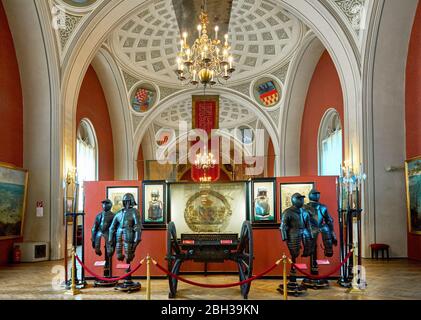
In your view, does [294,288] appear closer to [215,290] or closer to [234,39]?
[215,290]

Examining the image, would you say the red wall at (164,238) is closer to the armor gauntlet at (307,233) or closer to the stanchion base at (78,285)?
the stanchion base at (78,285)

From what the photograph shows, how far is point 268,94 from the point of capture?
21.2 metres

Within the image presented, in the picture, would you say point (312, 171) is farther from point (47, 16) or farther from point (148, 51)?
point (47, 16)

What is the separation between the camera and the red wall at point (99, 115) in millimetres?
17125

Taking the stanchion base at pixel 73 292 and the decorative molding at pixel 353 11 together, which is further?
the decorative molding at pixel 353 11

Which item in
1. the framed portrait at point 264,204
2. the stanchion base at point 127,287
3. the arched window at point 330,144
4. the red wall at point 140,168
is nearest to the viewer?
the stanchion base at point 127,287

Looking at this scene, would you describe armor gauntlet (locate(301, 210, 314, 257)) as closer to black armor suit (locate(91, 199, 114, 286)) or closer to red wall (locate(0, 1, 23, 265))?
black armor suit (locate(91, 199, 114, 286))

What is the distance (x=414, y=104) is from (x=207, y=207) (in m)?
6.28

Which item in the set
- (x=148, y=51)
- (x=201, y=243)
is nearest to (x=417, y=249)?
(x=201, y=243)

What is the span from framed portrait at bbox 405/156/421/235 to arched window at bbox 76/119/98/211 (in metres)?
10.8

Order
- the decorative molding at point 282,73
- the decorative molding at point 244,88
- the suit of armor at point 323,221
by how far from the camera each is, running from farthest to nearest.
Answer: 1. the decorative molding at point 244,88
2. the decorative molding at point 282,73
3. the suit of armor at point 323,221

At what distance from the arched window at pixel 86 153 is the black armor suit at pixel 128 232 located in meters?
8.45

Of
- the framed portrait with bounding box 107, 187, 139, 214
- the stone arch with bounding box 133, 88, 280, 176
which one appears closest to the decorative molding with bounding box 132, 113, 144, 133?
the stone arch with bounding box 133, 88, 280, 176

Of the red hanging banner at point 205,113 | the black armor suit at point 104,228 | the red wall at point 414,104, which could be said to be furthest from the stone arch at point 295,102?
the black armor suit at point 104,228
